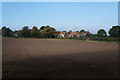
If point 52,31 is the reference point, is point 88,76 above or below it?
below

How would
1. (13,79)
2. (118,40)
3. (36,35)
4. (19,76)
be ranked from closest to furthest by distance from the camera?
1. (13,79)
2. (19,76)
3. (118,40)
4. (36,35)

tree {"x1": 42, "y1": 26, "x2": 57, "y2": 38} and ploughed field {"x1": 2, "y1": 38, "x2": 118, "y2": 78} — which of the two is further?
tree {"x1": 42, "y1": 26, "x2": 57, "y2": 38}

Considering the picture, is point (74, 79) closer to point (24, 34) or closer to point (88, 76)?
point (88, 76)

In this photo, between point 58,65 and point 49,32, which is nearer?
point 58,65

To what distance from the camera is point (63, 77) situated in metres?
4.38

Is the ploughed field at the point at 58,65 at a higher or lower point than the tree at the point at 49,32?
lower

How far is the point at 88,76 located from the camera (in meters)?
4.52

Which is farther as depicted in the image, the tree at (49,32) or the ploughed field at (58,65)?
the tree at (49,32)

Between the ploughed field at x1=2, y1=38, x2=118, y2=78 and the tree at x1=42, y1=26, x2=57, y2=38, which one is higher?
the tree at x1=42, y1=26, x2=57, y2=38

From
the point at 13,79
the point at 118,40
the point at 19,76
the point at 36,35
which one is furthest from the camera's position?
the point at 36,35

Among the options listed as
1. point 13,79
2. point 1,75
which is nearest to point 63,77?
point 13,79

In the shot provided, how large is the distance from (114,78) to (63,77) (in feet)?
5.76

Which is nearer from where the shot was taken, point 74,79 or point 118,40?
point 74,79

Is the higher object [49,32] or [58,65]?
[49,32]
